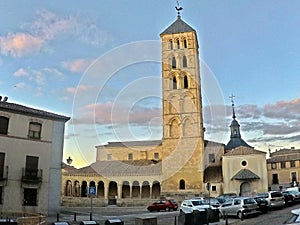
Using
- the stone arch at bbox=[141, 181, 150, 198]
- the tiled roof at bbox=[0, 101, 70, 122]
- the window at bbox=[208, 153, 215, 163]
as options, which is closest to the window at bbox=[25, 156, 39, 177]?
the tiled roof at bbox=[0, 101, 70, 122]

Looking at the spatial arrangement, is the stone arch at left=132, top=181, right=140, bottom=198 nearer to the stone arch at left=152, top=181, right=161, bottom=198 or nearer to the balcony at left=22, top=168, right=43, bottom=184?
the stone arch at left=152, top=181, right=161, bottom=198

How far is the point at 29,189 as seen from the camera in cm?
3291

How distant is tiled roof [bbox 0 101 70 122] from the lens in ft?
107

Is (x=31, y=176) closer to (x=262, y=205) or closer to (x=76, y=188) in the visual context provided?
(x=262, y=205)

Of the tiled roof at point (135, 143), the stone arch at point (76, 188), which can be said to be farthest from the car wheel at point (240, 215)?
the tiled roof at point (135, 143)

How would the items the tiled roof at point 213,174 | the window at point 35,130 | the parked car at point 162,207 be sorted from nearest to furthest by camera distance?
1. the window at point 35,130
2. the parked car at point 162,207
3. the tiled roof at point 213,174

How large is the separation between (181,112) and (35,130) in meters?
36.9

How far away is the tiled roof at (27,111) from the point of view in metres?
32.6

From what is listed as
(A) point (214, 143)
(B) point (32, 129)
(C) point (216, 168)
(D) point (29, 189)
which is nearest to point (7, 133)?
(B) point (32, 129)

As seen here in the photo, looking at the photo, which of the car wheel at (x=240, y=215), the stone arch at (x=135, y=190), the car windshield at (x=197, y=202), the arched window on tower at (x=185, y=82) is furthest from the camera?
the arched window on tower at (x=185, y=82)

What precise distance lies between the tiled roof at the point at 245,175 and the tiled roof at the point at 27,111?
110 ft

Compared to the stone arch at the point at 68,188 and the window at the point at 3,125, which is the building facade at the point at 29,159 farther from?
the stone arch at the point at 68,188

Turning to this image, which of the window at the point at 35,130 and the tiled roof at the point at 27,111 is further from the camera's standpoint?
the window at the point at 35,130

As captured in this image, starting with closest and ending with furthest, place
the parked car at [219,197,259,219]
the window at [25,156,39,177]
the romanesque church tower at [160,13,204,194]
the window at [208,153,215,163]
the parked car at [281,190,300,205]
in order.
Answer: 1. the parked car at [219,197,259,219]
2. the parked car at [281,190,300,205]
3. the window at [25,156,39,177]
4. the romanesque church tower at [160,13,204,194]
5. the window at [208,153,215,163]
